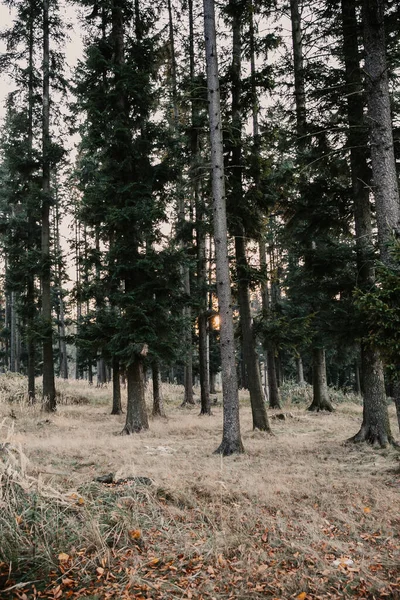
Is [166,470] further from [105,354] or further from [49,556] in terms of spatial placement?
[105,354]

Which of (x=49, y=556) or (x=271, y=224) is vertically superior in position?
(x=271, y=224)

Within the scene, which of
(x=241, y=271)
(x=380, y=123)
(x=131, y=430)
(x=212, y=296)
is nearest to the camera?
(x=380, y=123)

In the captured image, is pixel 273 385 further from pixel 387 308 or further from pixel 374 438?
pixel 387 308

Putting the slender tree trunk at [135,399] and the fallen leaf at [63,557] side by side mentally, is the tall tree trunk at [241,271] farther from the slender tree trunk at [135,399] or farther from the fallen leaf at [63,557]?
the fallen leaf at [63,557]

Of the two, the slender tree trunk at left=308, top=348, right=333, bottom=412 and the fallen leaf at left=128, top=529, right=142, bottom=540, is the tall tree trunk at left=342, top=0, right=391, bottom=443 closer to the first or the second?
the fallen leaf at left=128, top=529, right=142, bottom=540

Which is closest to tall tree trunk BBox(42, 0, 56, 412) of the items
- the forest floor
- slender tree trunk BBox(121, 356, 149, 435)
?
slender tree trunk BBox(121, 356, 149, 435)

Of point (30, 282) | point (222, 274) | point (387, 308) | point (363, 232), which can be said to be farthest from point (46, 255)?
point (387, 308)

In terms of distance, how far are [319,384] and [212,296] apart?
7.73m

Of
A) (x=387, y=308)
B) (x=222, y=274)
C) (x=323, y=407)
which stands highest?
(x=222, y=274)

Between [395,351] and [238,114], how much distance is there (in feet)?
30.2

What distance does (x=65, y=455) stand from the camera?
8.30 meters

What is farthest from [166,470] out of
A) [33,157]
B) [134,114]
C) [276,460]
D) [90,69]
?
[33,157]

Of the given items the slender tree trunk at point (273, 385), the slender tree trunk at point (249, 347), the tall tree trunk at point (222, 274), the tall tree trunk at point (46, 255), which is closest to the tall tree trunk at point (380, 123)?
the tall tree trunk at point (222, 274)

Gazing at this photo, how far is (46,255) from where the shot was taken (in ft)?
49.7
